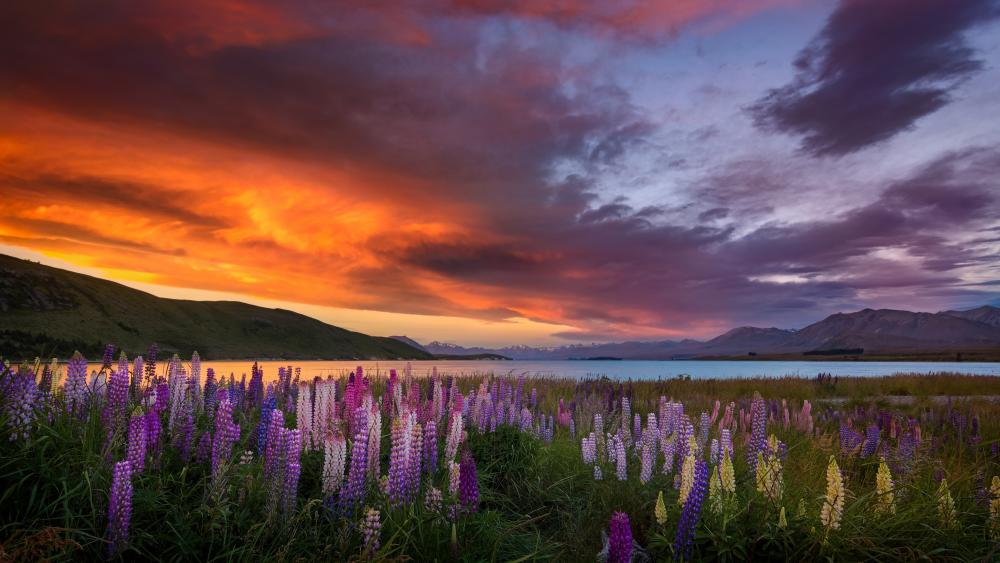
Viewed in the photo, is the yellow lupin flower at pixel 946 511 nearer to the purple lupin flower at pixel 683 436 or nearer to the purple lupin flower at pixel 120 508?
the purple lupin flower at pixel 683 436

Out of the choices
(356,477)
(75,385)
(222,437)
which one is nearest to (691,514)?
(356,477)

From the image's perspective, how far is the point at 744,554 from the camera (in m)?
5.15

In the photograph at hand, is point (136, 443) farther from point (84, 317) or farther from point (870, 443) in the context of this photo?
point (84, 317)

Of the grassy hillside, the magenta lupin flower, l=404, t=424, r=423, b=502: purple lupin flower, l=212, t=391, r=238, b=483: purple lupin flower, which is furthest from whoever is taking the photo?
the grassy hillside

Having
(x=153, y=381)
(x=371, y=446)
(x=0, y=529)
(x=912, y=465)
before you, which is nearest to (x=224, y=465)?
(x=371, y=446)

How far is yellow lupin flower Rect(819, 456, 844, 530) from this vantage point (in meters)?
4.87

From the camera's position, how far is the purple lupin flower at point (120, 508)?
13.4 feet

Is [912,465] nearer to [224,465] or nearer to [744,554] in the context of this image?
[744,554]

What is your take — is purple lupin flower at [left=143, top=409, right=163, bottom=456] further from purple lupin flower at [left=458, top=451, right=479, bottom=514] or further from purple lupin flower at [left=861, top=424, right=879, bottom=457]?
purple lupin flower at [left=861, top=424, right=879, bottom=457]

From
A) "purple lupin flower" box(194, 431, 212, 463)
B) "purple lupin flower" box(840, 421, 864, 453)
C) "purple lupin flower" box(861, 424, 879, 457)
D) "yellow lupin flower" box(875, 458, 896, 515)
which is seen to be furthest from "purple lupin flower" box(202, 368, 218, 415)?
"purple lupin flower" box(861, 424, 879, 457)

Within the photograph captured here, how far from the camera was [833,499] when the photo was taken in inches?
197

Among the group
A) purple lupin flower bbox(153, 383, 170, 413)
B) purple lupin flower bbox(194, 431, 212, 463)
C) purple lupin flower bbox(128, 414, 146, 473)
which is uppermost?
purple lupin flower bbox(153, 383, 170, 413)

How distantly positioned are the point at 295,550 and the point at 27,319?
177m

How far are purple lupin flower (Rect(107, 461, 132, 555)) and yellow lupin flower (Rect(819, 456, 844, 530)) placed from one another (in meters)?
5.85
